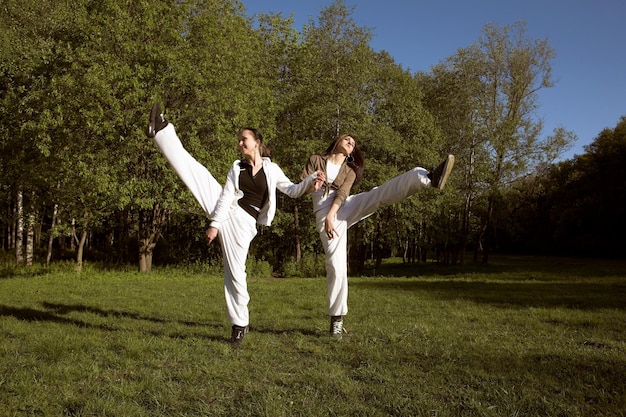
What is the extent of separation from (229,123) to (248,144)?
12.8 m

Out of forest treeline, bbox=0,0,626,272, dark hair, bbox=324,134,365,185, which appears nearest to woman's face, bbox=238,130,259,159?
dark hair, bbox=324,134,365,185

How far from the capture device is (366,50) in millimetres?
24250

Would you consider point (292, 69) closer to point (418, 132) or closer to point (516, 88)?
point (418, 132)

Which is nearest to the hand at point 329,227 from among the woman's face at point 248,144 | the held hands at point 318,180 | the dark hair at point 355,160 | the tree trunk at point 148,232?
the held hands at point 318,180

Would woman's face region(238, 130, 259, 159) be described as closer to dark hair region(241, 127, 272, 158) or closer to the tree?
dark hair region(241, 127, 272, 158)

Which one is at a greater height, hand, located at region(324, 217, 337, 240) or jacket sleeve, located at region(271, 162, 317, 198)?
jacket sleeve, located at region(271, 162, 317, 198)

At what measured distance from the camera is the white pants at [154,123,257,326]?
552 centimetres

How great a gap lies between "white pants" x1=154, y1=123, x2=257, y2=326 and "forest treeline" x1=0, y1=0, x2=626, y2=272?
11.0 meters

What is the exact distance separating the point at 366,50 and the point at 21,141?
16.0 m

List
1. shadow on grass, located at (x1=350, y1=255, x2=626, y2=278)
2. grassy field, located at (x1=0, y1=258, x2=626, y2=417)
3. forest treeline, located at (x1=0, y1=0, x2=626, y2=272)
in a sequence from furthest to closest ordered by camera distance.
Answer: shadow on grass, located at (x1=350, y1=255, x2=626, y2=278) → forest treeline, located at (x1=0, y1=0, x2=626, y2=272) → grassy field, located at (x1=0, y1=258, x2=626, y2=417)

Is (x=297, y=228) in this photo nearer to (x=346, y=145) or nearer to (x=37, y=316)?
(x=37, y=316)

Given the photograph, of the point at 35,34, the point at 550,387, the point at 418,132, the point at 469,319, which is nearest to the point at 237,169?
the point at 550,387

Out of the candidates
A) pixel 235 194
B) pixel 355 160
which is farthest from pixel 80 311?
pixel 355 160

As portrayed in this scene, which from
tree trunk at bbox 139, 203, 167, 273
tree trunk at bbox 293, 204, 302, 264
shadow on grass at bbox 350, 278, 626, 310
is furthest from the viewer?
tree trunk at bbox 293, 204, 302, 264
